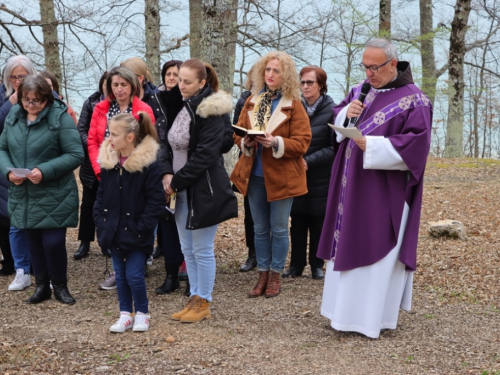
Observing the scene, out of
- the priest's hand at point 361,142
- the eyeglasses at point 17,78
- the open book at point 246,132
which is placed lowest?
the priest's hand at point 361,142

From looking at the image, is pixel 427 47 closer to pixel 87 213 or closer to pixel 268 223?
pixel 87 213

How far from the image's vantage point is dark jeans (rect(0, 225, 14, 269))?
254 inches

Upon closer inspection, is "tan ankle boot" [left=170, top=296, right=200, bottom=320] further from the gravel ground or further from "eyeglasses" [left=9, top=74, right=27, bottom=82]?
"eyeglasses" [left=9, top=74, right=27, bottom=82]

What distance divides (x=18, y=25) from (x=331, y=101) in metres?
9.78

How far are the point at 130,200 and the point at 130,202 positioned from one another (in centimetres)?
1

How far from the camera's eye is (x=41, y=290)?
5508 mm

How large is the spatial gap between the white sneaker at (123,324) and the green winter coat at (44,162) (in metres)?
1.10

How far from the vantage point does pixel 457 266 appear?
6805 millimetres

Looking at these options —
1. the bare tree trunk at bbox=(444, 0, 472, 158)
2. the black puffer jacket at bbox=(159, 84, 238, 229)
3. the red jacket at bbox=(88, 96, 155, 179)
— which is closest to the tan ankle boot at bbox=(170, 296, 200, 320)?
the black puffer jacket at bbox=(159, 84, 238, 229)

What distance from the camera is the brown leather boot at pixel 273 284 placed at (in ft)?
18.7

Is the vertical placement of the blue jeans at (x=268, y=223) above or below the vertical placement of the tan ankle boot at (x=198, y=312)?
above

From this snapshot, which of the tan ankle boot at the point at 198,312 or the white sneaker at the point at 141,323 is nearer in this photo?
the white sneaker at the point at 141,323

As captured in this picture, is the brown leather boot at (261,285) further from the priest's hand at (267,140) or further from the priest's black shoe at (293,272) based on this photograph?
the priest's hand at (267,140)

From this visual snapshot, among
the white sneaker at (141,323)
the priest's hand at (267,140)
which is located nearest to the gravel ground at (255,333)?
the white sneaker at (141,323)
